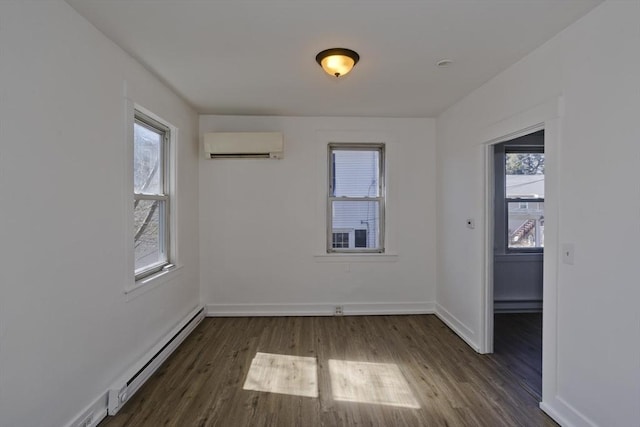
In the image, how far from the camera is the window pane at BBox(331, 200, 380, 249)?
436cm

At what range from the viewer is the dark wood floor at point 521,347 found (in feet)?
8.77

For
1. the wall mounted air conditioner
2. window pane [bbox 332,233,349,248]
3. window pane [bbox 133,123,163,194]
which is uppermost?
the wall mounted air conditioner

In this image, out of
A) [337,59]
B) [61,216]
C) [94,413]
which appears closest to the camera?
[61,216]

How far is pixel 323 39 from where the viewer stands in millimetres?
2225

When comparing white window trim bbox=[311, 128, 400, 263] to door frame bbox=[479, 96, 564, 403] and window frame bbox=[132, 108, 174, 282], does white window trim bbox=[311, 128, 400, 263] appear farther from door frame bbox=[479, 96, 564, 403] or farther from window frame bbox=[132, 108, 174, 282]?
door frame bbox=[479, 96, 564, 403]

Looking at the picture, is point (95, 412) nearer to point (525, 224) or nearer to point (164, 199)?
point (164, 199)

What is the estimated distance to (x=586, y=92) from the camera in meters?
1.93

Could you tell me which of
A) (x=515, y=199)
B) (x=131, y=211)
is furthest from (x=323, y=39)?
(x=515, y=199)

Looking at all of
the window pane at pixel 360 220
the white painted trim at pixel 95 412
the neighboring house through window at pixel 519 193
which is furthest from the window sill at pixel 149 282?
the neighboring house through window at pixel 519 193

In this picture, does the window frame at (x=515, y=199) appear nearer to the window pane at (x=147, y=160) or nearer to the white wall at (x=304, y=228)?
the white wall at (x=304, y=228)

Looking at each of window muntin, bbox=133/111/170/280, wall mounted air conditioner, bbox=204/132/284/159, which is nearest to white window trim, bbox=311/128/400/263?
wall mounted air conditioner, bbox=204/132/284/159

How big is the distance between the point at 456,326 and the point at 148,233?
3.37 m

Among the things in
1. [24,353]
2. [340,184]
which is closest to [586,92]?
[340,184]

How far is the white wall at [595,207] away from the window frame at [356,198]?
1.93m
